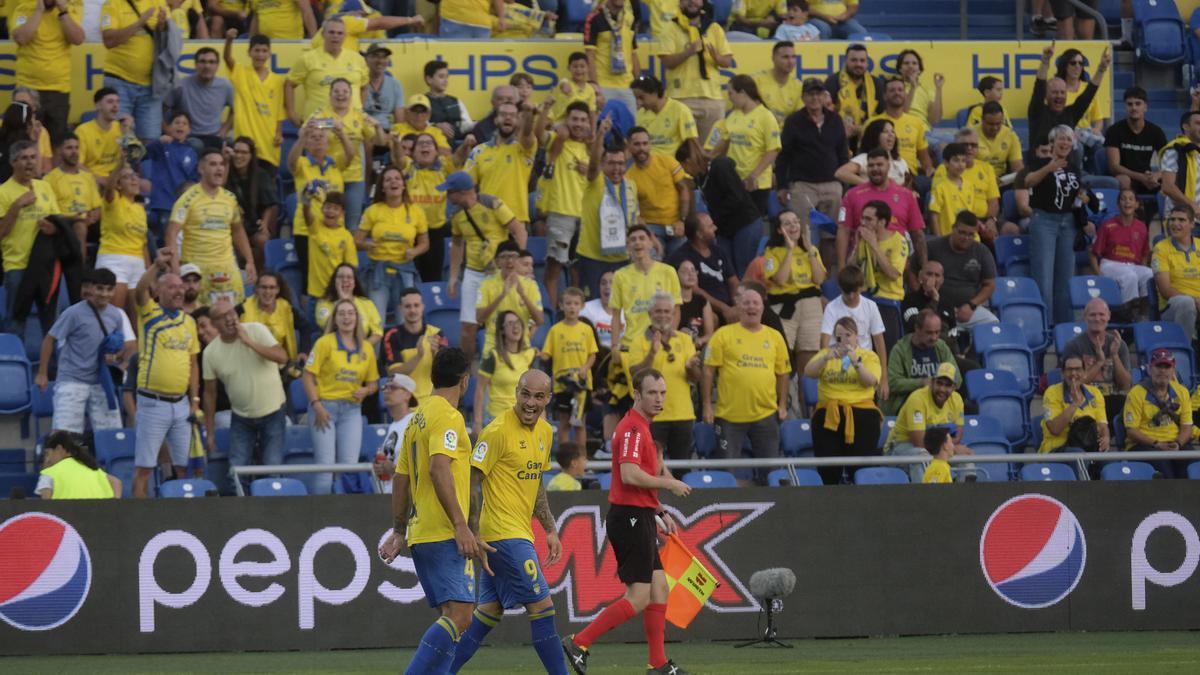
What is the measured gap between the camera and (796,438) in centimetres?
1652

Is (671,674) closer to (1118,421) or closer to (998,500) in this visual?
(998,500)

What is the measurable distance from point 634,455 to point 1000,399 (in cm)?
669

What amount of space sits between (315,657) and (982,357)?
766cm

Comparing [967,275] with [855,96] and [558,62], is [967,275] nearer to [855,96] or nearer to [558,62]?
[855,96]

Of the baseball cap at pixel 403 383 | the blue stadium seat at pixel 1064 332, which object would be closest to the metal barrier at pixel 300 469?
the baseball cap at pixel 403 383

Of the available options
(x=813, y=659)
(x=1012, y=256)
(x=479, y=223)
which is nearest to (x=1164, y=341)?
(x=1012, y=256)

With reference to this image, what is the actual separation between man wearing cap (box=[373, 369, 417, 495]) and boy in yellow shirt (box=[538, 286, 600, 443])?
4.64ft

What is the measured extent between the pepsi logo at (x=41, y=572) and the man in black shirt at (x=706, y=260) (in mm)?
6487

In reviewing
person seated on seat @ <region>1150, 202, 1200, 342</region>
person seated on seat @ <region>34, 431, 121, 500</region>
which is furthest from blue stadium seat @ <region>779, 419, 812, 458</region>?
person seated on seat @ <region>34, 431, 121, 500</region>

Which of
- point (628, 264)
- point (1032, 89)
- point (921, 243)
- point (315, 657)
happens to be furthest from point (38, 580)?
point (1032, 89)

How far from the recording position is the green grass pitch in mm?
12070

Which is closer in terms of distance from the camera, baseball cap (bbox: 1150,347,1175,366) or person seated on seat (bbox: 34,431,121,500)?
person seated on seat (bbox: 34,431,121,500)

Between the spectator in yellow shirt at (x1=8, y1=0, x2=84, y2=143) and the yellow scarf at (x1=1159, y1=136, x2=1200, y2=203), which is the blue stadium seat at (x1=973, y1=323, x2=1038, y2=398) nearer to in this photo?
the yellow scarf at (x1=1159, y1=136, x2=1200, y2=203)

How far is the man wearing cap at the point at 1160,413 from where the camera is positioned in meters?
16.5
